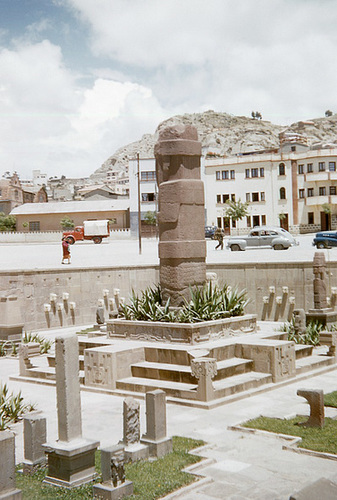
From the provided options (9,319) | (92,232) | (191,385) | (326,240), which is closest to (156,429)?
(191,385)

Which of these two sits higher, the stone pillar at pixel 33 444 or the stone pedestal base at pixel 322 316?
the stone pedestal base at pixel 322 316

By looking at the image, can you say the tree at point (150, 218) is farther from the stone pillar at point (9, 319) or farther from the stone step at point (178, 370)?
the stone step at point (178, 370)

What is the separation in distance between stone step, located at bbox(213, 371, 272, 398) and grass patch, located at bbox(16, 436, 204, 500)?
127 inches

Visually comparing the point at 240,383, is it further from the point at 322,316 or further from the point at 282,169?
the point at 282,169

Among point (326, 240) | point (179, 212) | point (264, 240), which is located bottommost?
point (326, 240)

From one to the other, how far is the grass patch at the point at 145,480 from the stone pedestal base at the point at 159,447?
0.08 m

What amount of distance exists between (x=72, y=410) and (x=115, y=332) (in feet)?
26.1

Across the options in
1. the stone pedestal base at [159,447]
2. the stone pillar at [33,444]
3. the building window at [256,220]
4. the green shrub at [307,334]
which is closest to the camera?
the stone pillar at [33,444]

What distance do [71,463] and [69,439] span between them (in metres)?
0.29

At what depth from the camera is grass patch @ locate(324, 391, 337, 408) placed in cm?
1080

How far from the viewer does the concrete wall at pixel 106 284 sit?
2188 centimetres

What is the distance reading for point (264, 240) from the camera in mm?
38906

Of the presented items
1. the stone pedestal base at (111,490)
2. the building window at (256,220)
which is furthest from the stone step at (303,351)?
the building window at (256,220)

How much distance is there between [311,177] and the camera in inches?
2368
